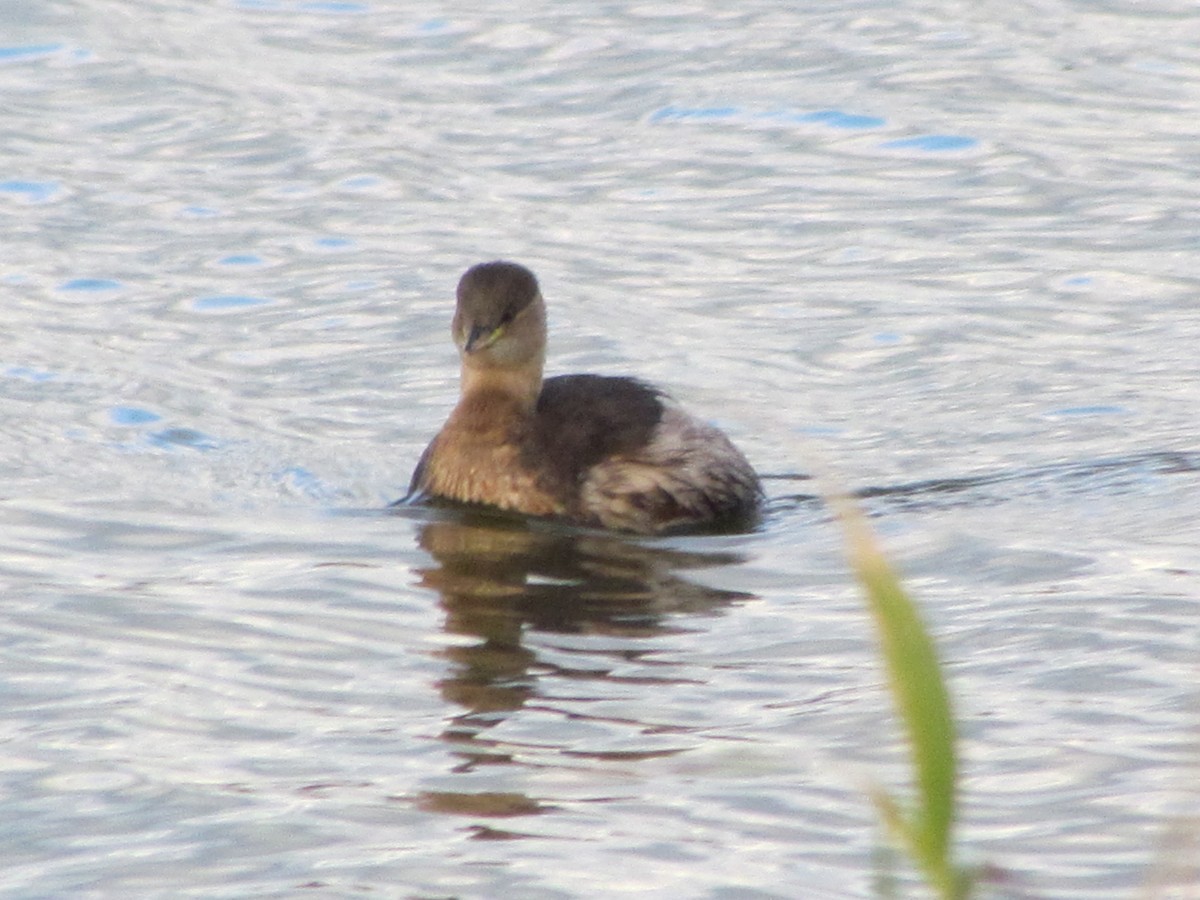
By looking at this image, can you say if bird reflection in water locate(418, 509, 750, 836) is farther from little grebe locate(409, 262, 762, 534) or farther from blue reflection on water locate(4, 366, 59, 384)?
blue reflection on water locate(4, 366, 59, 384)

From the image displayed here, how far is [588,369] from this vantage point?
468 inches

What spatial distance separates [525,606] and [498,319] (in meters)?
1.89

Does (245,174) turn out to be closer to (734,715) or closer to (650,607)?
(650,607)

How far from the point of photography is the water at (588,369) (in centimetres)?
598

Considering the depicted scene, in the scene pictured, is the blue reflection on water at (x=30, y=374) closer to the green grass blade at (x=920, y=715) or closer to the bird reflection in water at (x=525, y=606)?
the bird reflection in water at (x=525, y=606)

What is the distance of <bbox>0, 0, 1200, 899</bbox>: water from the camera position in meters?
5.98

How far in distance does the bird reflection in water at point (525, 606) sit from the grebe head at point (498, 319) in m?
0.67

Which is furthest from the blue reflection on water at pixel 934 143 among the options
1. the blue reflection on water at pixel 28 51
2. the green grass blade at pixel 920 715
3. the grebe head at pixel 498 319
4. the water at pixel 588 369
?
the green grass blade at pixel 920 715

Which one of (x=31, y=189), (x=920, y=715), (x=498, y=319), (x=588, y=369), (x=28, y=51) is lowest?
(x=588, y=369)

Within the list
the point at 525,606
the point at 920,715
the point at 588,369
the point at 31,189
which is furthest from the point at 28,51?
the point at 920,715

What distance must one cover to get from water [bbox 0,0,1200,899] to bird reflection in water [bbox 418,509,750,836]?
0.09 feet

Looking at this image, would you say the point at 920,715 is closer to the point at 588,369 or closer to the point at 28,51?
the point at 588,369

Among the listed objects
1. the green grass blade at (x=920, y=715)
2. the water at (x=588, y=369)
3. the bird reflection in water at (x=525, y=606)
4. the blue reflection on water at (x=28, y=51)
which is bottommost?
the bird reflection in water at (x=525, y=606)

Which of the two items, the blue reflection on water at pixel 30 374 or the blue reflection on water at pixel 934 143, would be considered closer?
the blue reflection on water at pixel 30 374
